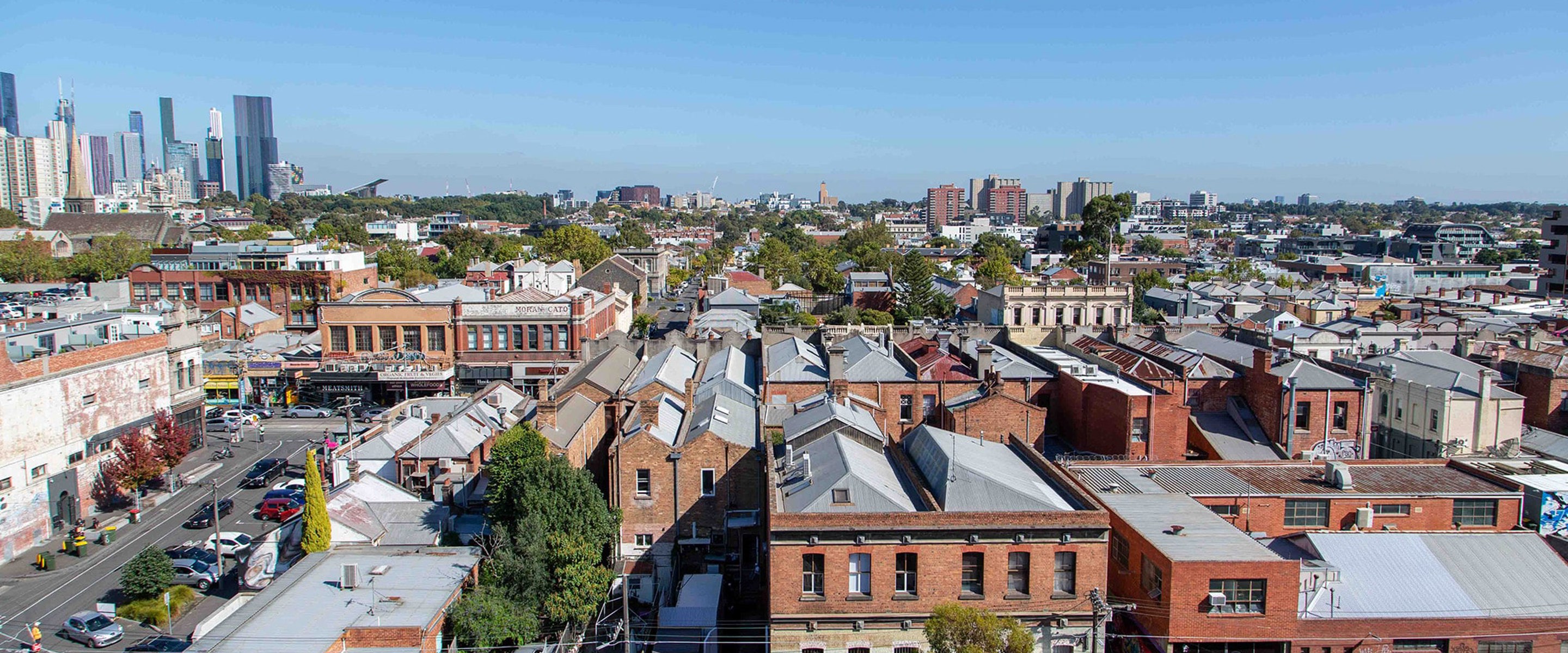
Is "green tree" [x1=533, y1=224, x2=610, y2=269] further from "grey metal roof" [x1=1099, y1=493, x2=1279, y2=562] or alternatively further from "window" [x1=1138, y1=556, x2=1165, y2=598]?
"window" [x1=1138, y1=556, x2=1165, y2=598]

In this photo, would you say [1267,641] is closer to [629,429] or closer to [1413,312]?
[629,429]

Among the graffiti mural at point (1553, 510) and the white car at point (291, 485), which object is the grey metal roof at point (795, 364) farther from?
the graffiti mural at point (1553, 510)

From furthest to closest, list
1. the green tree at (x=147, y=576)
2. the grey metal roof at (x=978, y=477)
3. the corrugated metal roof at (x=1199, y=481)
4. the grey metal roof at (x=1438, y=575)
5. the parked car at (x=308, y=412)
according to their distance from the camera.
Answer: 1. the parked car at (x=308, y=412)
2. the green tree at (x=147, y=576)
3. the corrugated metal roof at (x=1199, y=481)
4. the grey metal roof at (x=978, y=477)
5. the grey metal roof at (x=1438, y=575)

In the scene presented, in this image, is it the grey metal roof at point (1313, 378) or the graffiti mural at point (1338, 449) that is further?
the graffiti mural at point (1338, 449)

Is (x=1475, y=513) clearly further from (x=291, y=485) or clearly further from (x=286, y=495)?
(x=291, y=485)

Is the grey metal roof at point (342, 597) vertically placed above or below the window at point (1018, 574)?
below

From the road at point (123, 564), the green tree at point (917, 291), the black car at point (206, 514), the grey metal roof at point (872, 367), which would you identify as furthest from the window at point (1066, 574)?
the green tree at point (917, 291)
